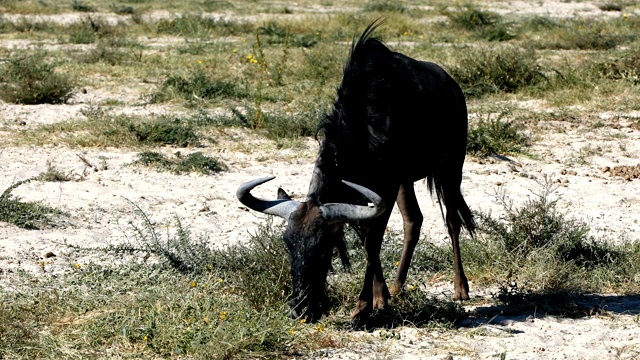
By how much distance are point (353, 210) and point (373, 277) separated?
0.79 meters

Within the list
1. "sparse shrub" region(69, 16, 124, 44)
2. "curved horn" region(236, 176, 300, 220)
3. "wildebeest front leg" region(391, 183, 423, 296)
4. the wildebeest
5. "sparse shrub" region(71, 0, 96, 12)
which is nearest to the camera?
the wildebeest

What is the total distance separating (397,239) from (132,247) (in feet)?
6.97

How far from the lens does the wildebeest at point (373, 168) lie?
215 inches

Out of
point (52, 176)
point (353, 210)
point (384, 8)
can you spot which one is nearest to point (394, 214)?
point (353, 210)

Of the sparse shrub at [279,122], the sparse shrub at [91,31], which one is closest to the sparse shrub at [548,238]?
the sparse shrub at [279,122]

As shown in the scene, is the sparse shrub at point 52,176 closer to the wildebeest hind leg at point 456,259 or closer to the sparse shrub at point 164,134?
the sparse shrub at point 164,134

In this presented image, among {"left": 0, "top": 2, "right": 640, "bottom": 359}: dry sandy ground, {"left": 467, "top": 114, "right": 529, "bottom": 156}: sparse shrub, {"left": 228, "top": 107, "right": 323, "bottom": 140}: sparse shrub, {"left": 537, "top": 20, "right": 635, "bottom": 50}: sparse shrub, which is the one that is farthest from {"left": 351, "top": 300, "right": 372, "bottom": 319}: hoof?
{"left": 537, "top": 20, "right": 635, "bottom": 50}: sparse shrub

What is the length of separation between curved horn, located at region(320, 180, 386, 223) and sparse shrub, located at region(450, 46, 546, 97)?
24.6 feet

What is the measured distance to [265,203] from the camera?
5.78 meters

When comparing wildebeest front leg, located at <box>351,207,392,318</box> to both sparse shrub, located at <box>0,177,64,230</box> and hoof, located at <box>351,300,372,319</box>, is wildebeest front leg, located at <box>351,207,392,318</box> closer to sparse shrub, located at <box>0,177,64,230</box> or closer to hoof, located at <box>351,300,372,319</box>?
hoof, located at <box>351,300,372,319</box>

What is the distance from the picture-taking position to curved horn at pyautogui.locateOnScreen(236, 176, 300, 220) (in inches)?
221

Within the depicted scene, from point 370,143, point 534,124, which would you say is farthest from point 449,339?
point 534,124

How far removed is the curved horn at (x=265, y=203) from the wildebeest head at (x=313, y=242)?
0.24 feet

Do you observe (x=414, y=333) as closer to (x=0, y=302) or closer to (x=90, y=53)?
(x=0, y=302)
